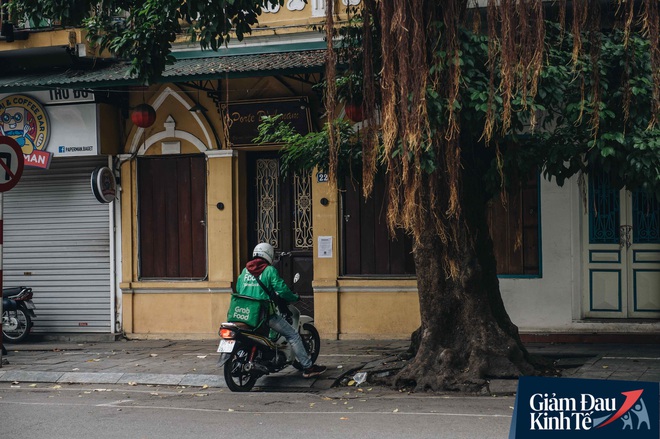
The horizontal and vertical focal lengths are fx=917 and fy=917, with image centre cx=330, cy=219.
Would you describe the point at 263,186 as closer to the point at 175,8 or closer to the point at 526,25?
the point at 175,8

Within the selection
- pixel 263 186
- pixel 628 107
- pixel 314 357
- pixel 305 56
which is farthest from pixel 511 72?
pixel 263 186

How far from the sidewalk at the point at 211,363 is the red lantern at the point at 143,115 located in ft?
11.5

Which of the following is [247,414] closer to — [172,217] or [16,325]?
[172,217]

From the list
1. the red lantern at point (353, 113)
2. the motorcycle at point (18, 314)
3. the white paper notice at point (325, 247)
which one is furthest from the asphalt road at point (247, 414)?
the motorcycle at point (18, 314)

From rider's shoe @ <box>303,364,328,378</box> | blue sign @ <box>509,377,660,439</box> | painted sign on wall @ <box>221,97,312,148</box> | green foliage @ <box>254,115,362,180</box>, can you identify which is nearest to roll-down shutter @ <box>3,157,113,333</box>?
painted sign on wall @ <box>221,97,312,148</box>

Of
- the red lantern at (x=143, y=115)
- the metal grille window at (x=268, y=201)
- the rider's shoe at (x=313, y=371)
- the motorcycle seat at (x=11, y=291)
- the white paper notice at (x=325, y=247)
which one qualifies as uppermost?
the red lantern at (x=143, y=115)

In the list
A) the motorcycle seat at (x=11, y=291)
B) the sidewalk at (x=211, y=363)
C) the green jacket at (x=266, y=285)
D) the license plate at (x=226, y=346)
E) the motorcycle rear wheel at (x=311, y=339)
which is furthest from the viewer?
the motorcycle seat at (x=11, y=291)

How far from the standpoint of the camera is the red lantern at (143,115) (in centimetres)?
1443

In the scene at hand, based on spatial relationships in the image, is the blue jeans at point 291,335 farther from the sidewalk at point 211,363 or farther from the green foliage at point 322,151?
the green foliage at point 322,151

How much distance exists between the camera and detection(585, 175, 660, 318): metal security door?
513 inches

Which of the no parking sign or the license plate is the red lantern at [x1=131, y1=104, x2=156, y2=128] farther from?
the license plate

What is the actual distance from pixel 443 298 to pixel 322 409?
2180mm

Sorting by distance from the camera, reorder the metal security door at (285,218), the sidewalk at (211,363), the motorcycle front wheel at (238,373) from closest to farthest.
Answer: the motorcycle front wheel at (238,373)
the sidewalk at (211,363)
the metal security door at (285,218)

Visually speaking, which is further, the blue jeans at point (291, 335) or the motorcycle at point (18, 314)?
the motorcycle at point (18, 314)
